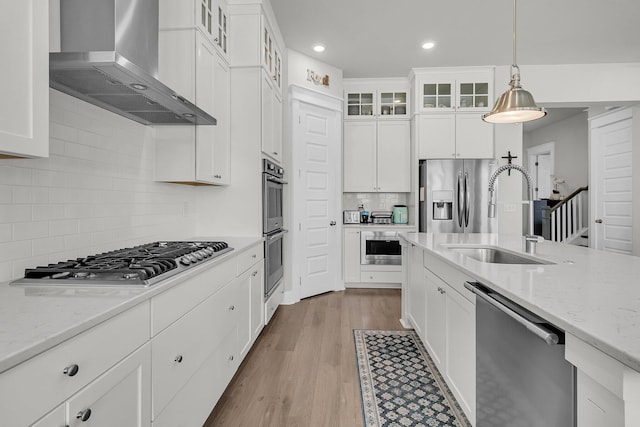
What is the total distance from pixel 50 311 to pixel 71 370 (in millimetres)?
209

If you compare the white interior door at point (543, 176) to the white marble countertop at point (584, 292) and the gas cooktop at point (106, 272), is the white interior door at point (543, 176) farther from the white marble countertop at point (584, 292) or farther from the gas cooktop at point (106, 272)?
the gas cooktop at point (106, 272)

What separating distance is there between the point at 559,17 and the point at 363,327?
142 inches

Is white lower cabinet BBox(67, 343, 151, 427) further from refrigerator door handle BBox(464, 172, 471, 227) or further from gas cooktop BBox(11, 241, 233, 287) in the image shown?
refrigerator door handle BBox(464, 172, 471, 227)

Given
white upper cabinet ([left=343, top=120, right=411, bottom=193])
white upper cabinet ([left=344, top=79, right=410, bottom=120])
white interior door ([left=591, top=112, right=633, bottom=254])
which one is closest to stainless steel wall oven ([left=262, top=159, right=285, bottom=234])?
white upper cabinet ([left=343, top=120, right=411, bottom=193])

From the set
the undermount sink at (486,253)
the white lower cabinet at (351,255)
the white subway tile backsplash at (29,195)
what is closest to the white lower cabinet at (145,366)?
the white subway tile backsplash at (29,195)

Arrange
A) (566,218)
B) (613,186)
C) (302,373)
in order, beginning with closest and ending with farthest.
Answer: (302,373)
(613,186)
(566,218)

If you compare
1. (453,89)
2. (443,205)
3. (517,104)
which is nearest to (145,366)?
(517,104)

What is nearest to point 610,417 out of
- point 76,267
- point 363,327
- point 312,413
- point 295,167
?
point 312,413

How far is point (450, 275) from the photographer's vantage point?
189 centimetres

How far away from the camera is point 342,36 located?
3.80m

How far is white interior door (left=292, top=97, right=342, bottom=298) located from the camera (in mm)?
4078

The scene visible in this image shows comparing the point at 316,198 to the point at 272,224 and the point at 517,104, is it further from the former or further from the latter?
the point at 517,104

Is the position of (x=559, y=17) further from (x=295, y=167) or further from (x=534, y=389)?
(x=534, y=389)

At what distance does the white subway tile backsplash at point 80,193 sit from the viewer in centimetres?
135
